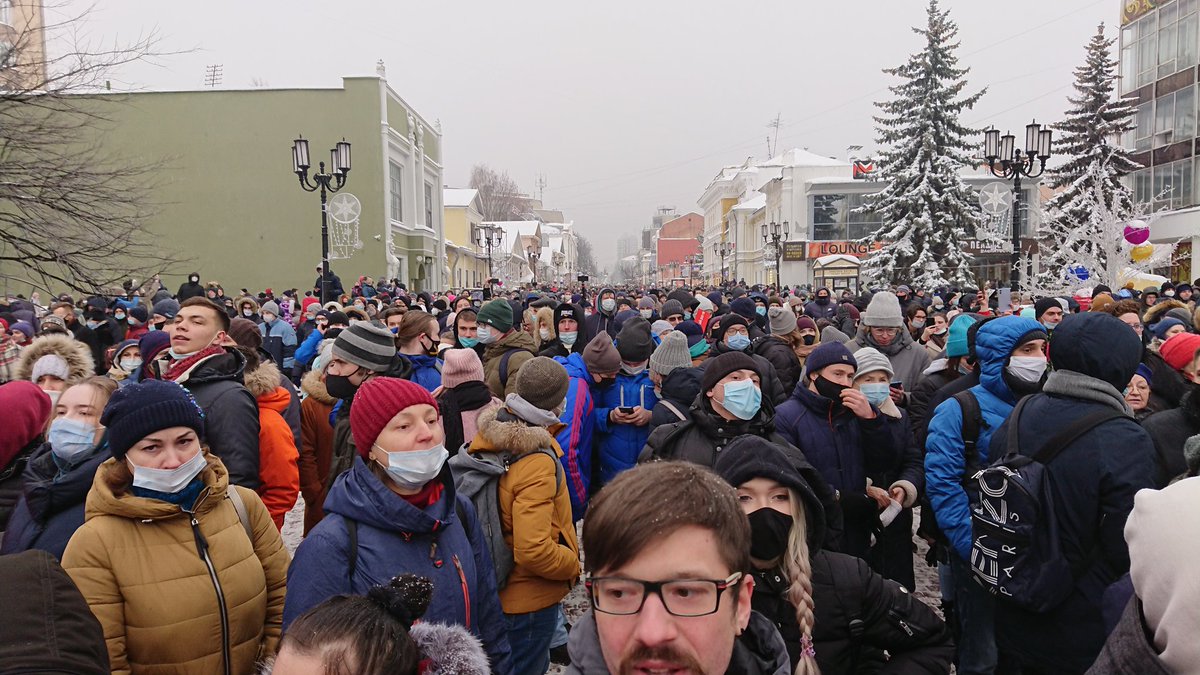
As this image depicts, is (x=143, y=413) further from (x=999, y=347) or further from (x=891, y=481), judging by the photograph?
(x=999, y=347)

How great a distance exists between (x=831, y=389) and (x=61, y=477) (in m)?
3.78

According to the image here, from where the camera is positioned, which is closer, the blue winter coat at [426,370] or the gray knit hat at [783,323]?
the blue winter coat at [426,370]

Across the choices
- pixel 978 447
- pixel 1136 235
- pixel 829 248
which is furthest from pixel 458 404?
pixel 829 248

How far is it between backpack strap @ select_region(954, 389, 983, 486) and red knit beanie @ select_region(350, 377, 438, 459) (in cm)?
306

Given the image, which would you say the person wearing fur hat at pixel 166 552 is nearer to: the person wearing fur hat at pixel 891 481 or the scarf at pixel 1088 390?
the person wearing fur hat at pixel 891 481

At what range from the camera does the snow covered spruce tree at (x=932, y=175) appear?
31841mm

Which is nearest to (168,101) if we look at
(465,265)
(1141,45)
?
(465,265)

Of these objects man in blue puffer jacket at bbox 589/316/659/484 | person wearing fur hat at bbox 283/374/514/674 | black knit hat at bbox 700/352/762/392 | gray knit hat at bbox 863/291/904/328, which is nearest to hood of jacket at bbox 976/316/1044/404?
black knit hat at bbox 700/352/762/392

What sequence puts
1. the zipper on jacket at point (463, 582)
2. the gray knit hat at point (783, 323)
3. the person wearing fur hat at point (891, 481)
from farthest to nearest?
1. the gray knit hat at point (783, 323)
2. the person wearing fur hat at point (891, 481)
3. the zipper on jacket at point (463, 582)

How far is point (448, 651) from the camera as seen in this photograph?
6.13 feet

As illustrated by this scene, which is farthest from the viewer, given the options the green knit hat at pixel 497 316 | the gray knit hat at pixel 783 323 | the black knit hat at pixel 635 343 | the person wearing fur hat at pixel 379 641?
the gray knit hat at pixel 783 323

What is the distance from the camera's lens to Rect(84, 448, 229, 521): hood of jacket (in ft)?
8.36

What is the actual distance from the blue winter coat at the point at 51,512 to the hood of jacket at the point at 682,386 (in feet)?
11.2

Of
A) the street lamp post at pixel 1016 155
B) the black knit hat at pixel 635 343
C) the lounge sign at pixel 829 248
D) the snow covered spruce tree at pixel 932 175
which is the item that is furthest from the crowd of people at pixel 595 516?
the lounge sign at pixel 829 248
